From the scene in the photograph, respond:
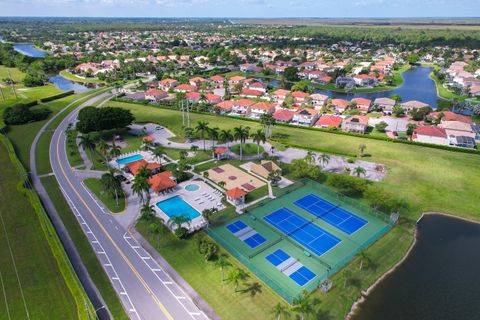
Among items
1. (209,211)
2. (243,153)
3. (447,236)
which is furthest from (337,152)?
(209,211)

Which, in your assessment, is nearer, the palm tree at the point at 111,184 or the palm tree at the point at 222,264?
the palm tree at the point at 222,264

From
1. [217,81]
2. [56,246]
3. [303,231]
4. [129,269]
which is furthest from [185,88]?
[129,269]

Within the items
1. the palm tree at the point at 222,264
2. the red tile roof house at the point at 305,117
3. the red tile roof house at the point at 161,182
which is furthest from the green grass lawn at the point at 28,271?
the red tile roof house at the point at 305,117

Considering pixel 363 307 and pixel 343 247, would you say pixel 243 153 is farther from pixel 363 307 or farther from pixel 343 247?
pixel 363 307

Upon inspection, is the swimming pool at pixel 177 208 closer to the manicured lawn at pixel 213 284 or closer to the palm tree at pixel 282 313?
the manicured lawn at pixel 213 284

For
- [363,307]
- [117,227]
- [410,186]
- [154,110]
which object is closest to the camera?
[363,307]

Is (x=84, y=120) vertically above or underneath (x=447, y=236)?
above

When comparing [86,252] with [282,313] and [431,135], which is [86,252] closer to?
[282,313]
